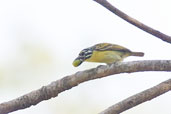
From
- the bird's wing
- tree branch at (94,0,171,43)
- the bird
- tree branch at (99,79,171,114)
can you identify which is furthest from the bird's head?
tree branch at (99,79,171,114)

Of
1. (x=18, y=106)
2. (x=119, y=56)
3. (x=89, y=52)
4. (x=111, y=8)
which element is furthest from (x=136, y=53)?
(x=18, y=106)

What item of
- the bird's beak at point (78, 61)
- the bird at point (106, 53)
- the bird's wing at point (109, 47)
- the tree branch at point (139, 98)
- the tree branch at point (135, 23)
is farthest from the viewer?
the bird's wing at point (109, 47)

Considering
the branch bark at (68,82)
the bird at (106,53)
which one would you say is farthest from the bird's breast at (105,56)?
the branch bark at (68,82)

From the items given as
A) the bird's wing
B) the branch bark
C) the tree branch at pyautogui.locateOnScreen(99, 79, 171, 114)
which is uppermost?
the bird's wing

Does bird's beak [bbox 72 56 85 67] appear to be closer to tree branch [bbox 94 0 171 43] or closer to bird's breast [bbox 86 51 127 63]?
bird's breast [bbox 86 51 127 63]

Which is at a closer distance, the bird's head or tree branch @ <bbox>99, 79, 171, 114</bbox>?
tree branch @ <bbox>99, 79, 171, 114</bbox>

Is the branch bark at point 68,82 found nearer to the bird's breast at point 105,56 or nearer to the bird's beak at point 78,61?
the bird's beak at point 78,61

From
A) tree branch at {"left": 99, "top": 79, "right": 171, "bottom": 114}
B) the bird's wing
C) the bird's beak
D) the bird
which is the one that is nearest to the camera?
tree branch at {"left": 99, "top": 79, "right": 171, "bottom": 114}
